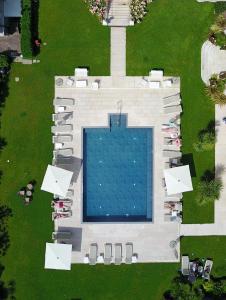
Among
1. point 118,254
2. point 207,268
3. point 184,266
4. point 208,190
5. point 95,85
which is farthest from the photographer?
point 207,268

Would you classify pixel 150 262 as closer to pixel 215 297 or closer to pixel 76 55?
pixel 215 297

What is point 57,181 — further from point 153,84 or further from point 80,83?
point 153,84

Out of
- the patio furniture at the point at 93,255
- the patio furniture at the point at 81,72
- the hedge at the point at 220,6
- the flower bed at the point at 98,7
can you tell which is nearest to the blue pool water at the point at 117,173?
the patio furniture at the point at 93,255

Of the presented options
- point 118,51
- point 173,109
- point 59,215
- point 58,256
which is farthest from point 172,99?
point 58,256

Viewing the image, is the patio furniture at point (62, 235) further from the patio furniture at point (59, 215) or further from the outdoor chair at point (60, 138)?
the outdoor chair at point (60, 138)

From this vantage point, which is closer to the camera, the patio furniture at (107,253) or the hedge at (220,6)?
the hedge at (220,6)

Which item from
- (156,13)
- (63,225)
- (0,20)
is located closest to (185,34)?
(156,13)
